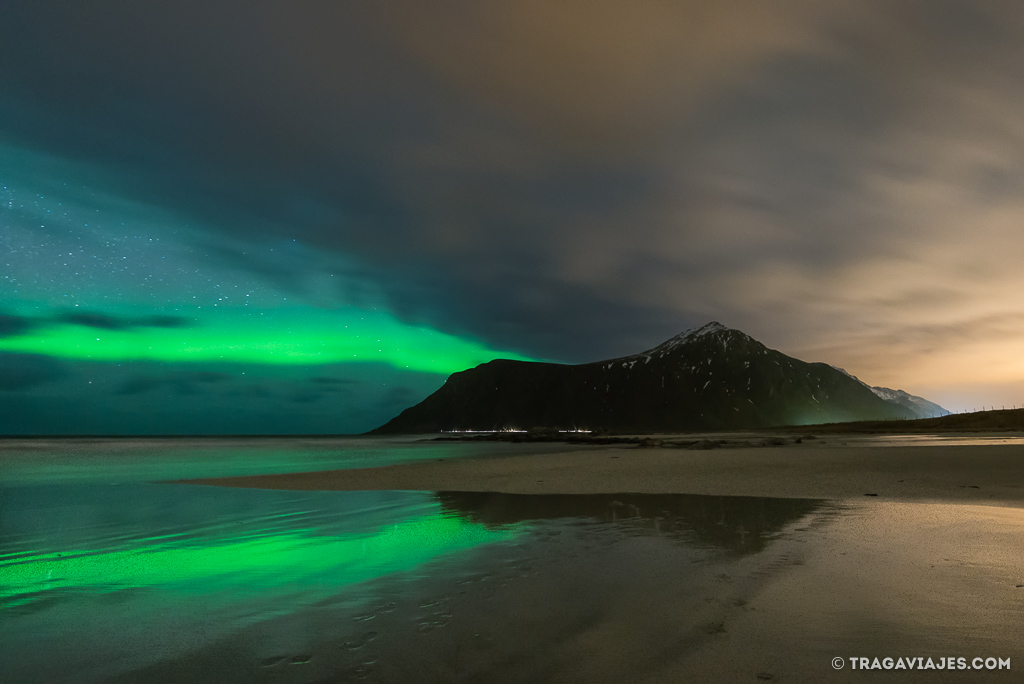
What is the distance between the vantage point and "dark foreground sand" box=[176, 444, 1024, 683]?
4.49 m

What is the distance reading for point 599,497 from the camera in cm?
1638

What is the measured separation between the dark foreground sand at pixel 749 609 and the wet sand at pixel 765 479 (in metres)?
3.75

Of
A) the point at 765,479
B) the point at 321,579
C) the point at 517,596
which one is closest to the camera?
the point at 517,596

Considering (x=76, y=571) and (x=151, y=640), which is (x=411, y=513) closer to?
(x=76, y=571)

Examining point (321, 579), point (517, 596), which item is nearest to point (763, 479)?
point (517, 596)

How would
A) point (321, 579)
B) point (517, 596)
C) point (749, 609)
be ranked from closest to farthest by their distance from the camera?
point (749, 609) < point (517, 596) < point (321, 579)

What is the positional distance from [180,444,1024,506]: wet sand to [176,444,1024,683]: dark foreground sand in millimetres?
3749

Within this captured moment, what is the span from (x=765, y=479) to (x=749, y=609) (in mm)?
15740

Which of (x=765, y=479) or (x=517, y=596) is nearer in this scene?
(x=517, y=596)

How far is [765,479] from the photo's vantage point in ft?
64.8

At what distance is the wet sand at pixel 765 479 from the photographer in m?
15.8

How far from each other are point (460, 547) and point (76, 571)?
6.48 metres

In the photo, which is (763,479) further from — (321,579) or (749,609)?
(321,579)

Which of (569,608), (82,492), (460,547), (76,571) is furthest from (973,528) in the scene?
(82,492)
